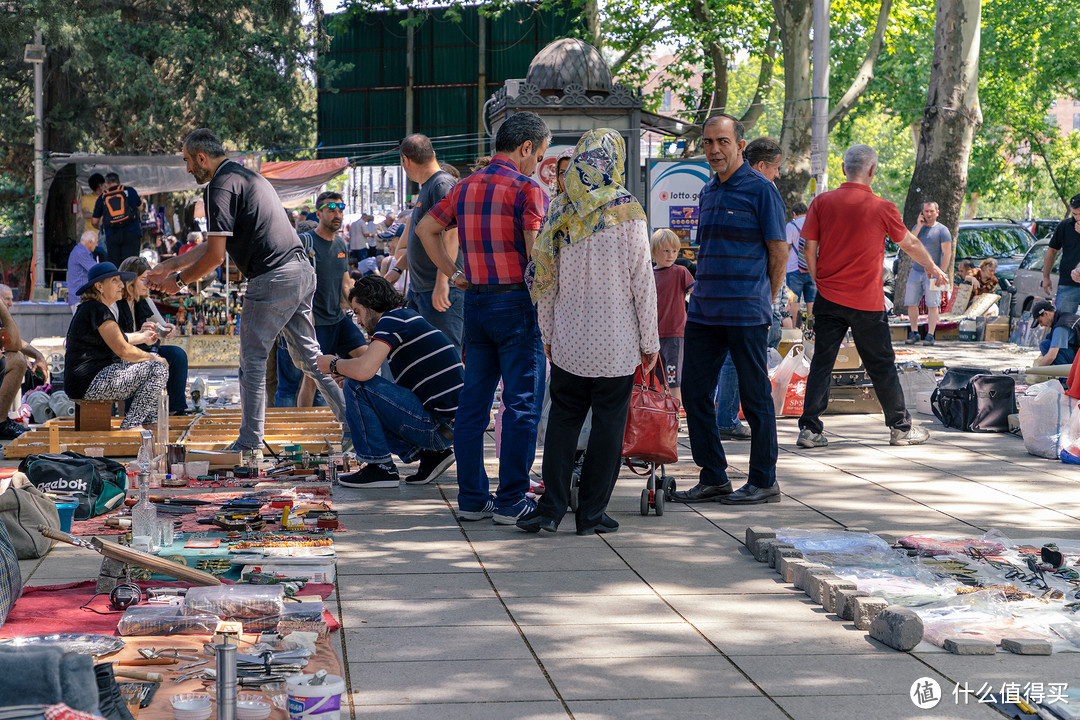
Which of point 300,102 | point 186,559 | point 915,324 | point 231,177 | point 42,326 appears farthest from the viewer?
point 300,102

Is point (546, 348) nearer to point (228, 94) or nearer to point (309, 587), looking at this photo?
point (309, 587)

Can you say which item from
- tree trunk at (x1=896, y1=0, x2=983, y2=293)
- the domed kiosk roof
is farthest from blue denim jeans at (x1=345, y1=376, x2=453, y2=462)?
tree trunk at (x1=896, y1=0, x2=983, y2=293)

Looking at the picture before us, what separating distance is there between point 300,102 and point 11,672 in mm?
25960

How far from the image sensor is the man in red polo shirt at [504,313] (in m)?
6.36

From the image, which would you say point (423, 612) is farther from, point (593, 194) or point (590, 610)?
point (593, 194)

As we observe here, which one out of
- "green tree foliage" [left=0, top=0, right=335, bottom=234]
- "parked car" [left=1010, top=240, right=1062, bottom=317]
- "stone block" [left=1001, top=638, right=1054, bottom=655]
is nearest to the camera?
"stone block" [left=1001, top=638, right=1054, bottom=655]

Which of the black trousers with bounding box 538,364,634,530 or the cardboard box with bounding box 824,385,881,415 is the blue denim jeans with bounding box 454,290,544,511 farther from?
the cardboard box with bounding box 824,385,881,415

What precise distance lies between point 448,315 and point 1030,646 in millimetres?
5103

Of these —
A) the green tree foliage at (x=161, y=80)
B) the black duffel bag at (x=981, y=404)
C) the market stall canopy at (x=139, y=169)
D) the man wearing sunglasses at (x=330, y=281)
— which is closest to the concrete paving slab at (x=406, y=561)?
the man wearing sunglasses at (x=330, y=281)

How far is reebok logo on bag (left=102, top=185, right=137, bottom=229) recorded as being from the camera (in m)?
16.5

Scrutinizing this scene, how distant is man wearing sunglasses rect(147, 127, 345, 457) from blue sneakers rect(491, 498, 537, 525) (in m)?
2.24

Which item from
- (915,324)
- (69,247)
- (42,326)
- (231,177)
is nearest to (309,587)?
(231,177)

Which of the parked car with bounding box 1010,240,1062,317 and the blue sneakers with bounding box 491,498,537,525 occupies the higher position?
the parked car with bounding box 1010,240,1062,317

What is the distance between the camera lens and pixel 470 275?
643 centimetres
